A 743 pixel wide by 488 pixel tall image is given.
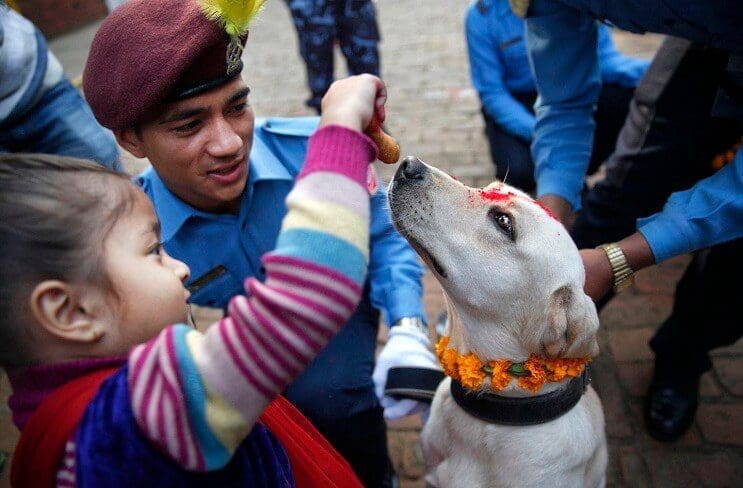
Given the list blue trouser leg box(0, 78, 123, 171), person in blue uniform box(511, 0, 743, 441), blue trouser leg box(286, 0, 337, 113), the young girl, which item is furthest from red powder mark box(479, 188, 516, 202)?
blue trouser leg box(286, 0, 337, 113)

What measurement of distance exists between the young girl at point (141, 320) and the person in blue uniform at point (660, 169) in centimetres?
129

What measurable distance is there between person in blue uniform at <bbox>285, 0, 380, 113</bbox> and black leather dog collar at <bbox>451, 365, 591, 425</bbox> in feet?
11.1

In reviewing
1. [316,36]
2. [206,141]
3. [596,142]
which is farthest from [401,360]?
[316,36]

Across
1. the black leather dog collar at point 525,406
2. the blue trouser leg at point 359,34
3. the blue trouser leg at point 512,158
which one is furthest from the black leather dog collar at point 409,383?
the blue trouser leg at point 359,34

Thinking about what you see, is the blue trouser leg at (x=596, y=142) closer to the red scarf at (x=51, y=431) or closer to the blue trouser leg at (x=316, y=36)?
the blue trouser leg at (x=316, y=36)

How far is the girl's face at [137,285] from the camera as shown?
983mm

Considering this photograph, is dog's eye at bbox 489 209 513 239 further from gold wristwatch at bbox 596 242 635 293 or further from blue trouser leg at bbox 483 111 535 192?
blue trouser leg at bbox 483 111 535 192

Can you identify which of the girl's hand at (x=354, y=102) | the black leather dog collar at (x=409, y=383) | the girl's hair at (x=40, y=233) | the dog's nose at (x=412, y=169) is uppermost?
the girl's hand at (x=354, y=102)

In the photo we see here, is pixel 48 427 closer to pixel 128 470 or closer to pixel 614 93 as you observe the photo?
pixel 128 470

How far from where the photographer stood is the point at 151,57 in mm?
1468

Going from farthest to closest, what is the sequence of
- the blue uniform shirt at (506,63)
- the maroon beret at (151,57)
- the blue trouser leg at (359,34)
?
the blue trouser leg at (359,34) → the blue uniform shirt at (506,63) → the maroon beret at (151,57)

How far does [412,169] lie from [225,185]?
0.65 m

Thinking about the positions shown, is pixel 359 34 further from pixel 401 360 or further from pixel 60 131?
pixel 401 360

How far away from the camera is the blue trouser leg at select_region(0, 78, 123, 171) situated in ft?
7.38
